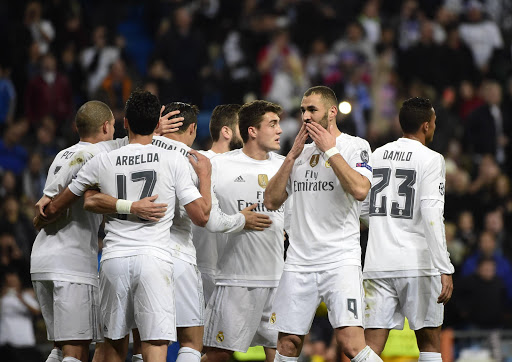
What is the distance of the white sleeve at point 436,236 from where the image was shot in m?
7.98

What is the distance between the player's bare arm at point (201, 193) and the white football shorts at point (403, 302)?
1.77m

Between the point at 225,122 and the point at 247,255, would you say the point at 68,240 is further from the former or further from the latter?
the point at 225,122

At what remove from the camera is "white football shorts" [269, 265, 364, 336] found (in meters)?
7.44

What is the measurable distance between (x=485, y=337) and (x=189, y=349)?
6304mm

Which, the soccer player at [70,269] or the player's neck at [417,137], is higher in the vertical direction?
the player's neck at [417,137]

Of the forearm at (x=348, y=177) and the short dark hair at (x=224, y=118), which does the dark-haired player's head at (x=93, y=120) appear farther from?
the forearm at (x=348, y=177)

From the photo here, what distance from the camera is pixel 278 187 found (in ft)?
25.8

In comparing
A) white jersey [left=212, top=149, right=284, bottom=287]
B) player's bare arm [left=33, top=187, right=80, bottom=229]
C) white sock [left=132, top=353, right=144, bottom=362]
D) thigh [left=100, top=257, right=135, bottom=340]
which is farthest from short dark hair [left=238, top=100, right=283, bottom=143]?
white sock [left=132, top=353, right=144, bottom=362]

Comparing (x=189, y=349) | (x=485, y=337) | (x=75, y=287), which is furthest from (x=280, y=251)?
(x=485, y=337)

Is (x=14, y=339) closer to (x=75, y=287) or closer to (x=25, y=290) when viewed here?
(x=25, y=290)

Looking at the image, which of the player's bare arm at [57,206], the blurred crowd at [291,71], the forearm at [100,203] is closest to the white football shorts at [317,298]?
the forearm at [100,203]

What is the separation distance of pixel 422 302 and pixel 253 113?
7.62ft

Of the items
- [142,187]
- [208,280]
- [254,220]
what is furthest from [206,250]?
[142,187]

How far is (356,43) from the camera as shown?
17.5 metres
